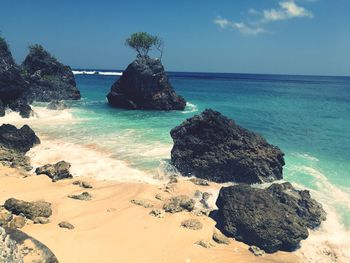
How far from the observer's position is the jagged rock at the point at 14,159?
63.3 ft

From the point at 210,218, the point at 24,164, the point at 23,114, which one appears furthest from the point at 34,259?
the point at 23,114

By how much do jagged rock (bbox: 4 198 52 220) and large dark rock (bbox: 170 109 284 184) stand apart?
8.31 meters

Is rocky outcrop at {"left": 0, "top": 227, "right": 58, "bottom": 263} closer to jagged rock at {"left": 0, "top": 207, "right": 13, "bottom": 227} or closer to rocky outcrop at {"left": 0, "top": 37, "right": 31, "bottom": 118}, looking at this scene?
jagged rock at {"left": 0, "top": 207, "right": 13, "bottom": 227}

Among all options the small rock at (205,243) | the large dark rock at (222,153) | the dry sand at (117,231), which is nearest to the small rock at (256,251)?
the dry sand at (117,231)

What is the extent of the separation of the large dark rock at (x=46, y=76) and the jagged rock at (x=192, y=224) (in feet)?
153

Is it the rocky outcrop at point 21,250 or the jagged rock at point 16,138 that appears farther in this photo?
the jagged rock at point 16,138

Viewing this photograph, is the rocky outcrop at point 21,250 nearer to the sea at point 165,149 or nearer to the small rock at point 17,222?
the small rock at point 17,222

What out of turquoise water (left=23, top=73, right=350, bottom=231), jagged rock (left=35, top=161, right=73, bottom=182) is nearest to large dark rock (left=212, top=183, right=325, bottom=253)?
turquoise water (left=23, top=73, right=350, bottom=231)

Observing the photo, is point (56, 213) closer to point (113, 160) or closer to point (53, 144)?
point (113, 160)

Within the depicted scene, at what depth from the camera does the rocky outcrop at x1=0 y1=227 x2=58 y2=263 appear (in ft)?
23.3

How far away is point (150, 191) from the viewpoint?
55.1 ft

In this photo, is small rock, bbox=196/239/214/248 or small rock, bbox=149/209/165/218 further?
small rock, bbox=149/209/165/218

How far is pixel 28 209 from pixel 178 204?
228 inches

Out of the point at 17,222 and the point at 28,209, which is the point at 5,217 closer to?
the point at 17,222
